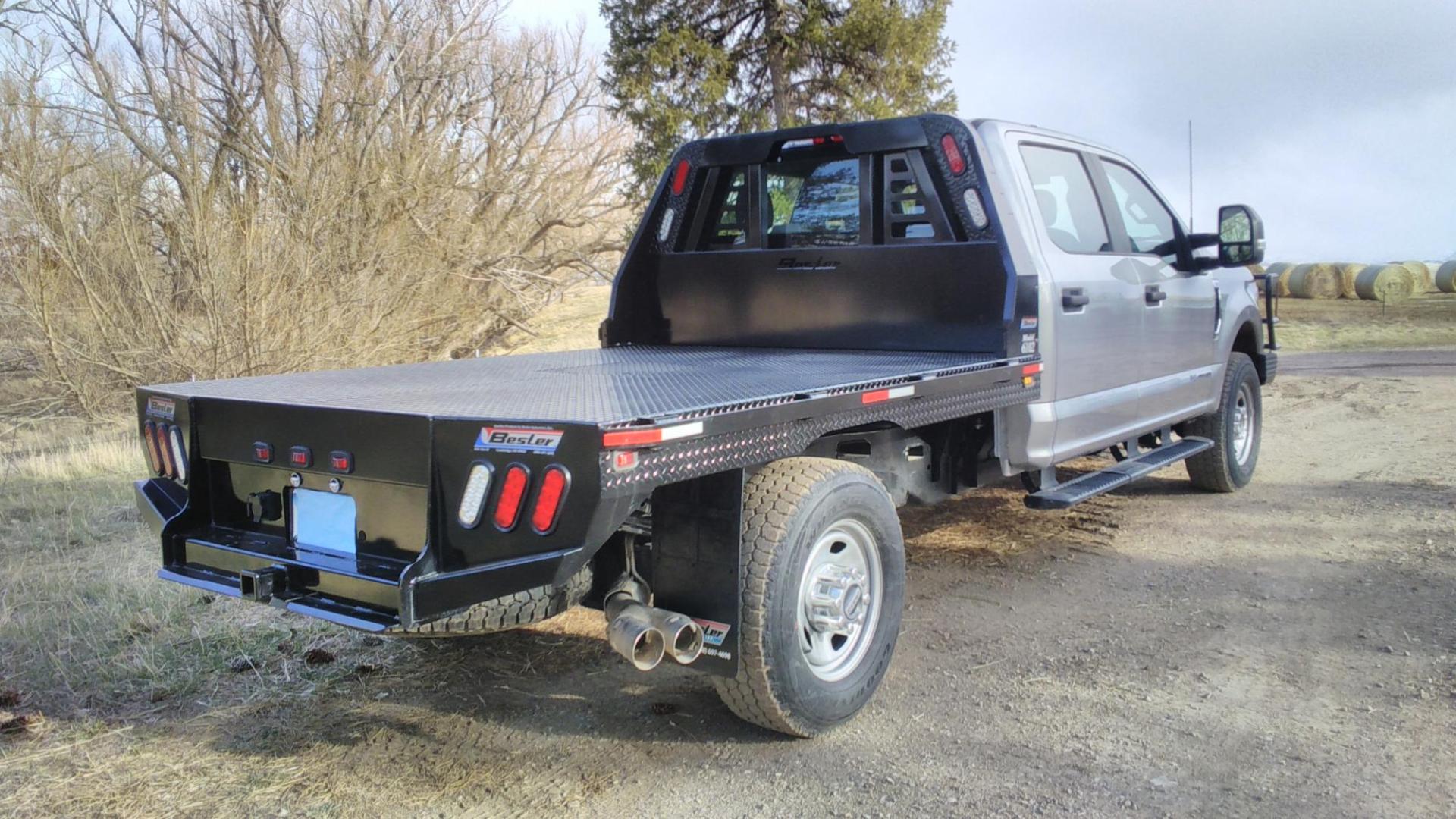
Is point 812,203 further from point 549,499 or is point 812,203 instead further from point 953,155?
point 549,499

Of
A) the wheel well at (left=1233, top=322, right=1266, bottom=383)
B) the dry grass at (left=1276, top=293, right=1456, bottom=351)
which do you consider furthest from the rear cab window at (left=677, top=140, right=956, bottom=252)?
the dry grass at (left=1276, top=293, right=1456, bottom=351)

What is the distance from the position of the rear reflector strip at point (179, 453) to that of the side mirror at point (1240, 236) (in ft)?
17.9

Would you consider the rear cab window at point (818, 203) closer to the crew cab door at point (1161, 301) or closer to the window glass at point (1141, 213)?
the crew cab door at point (1161, 301)

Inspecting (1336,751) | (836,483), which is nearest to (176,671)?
(836,483)

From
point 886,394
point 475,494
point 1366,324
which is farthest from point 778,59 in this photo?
point 475,494

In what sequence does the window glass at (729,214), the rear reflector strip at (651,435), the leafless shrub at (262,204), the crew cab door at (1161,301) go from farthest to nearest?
the leafless shrub at (262,204) < the crew cab door at (1161,301) < the window glass at (729,214) < the rear reflector strip at (651,435)

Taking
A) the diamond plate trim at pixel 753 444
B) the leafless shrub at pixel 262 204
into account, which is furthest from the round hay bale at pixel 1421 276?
the diamond plate trim at pixel 753 444

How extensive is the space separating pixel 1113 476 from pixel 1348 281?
29.0 meters

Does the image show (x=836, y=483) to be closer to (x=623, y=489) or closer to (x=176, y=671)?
(x=623, y=489)

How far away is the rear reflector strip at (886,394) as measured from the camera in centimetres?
355

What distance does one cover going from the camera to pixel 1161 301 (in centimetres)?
598

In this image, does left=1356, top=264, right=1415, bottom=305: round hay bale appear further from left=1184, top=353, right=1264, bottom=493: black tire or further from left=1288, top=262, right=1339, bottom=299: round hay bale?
left=1184, top=353, right=1264, bottom=493: black tire

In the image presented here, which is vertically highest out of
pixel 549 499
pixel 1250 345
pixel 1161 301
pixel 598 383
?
pixel 1161 301

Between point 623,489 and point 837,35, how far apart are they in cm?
1783
